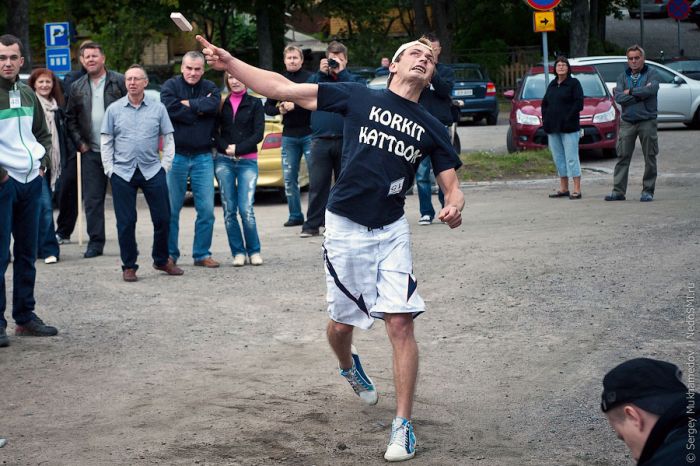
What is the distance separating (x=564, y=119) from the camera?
1562cm

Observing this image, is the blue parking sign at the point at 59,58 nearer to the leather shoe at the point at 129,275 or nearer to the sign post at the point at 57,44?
the sign post at the point at 57,44

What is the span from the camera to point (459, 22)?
54344mm

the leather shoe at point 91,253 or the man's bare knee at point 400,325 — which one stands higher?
the man's bare knee at point 400,325

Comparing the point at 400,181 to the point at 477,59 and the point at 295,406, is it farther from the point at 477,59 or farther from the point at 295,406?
the point at 477,59

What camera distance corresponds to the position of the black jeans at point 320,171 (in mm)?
13430

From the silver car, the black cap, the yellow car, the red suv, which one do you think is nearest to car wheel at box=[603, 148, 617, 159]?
the red suv

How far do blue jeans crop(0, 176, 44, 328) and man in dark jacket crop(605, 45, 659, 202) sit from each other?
341 inches

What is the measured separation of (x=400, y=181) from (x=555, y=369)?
6.03 ft

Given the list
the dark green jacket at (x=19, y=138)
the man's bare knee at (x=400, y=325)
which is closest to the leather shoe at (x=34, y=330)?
the dark green jacket at (x=19, y=138)

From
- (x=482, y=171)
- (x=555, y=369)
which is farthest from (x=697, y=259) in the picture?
(x=482, y=171)

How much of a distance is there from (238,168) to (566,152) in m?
5.64

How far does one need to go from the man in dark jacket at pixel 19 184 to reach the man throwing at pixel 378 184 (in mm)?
2743

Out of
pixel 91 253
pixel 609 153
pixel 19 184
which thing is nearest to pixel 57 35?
pixel 609 153

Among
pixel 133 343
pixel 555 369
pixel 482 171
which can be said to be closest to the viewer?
pixel 555 369
